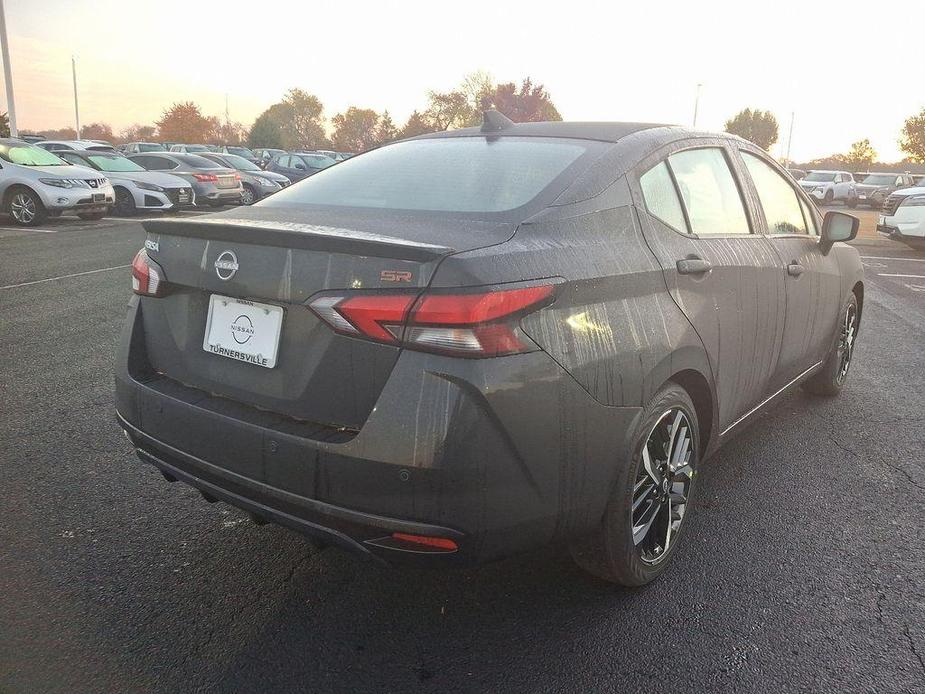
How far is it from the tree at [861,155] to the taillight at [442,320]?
278 ft

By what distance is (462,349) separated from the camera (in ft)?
6.25

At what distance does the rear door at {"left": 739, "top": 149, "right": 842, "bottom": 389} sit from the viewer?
3.60 m

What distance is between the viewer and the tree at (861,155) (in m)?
74.6

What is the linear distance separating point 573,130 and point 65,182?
1455 centimetres

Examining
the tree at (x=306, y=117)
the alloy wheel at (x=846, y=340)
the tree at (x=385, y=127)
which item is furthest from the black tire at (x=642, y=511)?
the tree at (x=306, y=117)

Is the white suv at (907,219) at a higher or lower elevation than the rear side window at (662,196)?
lower

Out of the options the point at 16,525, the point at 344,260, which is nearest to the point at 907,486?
the point at 344,260

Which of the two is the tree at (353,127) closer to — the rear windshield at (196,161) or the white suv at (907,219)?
the rear windshield at (196,161)

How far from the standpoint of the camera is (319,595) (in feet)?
8.43

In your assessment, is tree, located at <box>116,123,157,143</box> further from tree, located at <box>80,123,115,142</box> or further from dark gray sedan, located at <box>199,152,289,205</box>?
dark gray sedan, located at <box>199,152,289,205</box>

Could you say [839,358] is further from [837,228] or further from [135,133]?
[135,133]

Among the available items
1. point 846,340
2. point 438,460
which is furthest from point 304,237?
point 846,340

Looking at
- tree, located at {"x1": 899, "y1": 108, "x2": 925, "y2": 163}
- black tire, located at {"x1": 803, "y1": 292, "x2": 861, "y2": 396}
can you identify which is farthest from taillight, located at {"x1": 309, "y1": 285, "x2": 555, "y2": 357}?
tree, located at {"x1": 899, "y1": 108, "x2": 925, "y2": 163}

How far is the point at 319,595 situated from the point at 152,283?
1.20 meters
